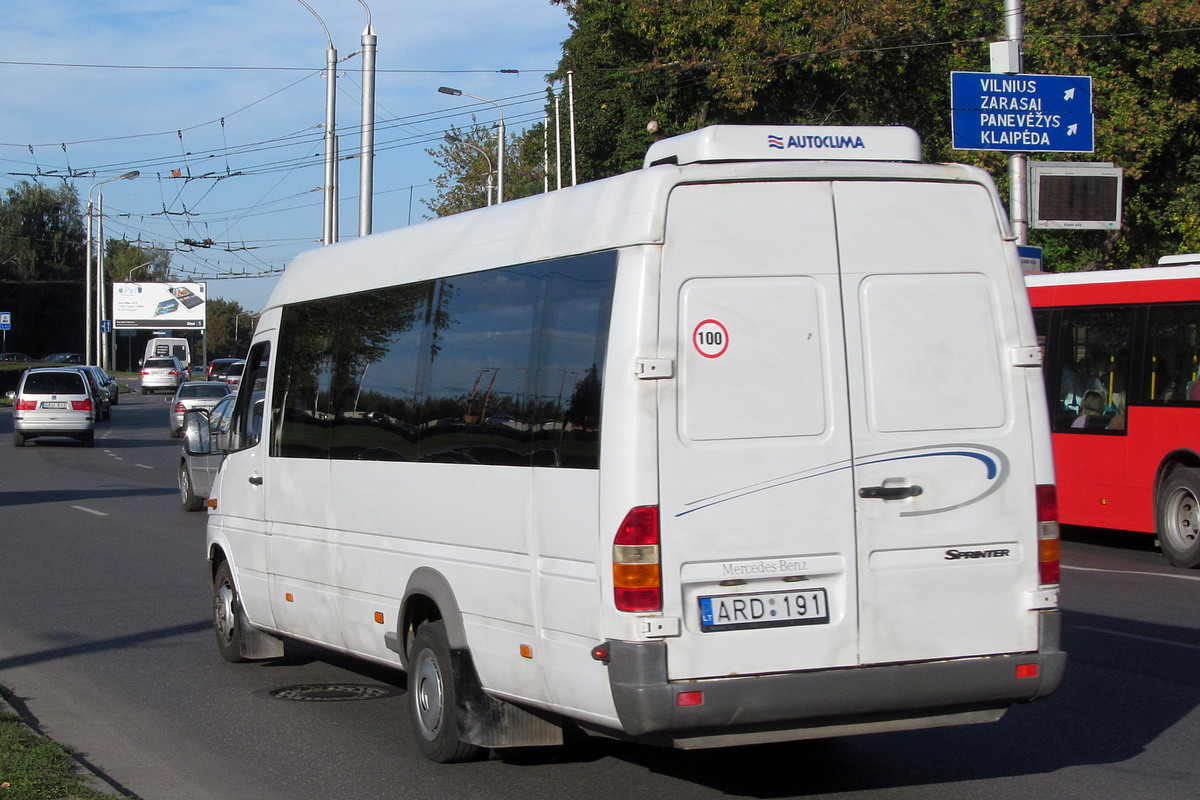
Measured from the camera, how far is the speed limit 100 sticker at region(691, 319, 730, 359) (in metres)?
5.27

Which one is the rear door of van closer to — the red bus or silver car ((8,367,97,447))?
the red bus

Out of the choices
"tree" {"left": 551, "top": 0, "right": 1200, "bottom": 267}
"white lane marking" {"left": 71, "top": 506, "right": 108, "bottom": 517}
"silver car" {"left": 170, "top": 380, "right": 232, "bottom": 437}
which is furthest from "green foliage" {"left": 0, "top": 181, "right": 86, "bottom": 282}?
"white lane marking" {"left": 71, "top": 506, "right": 108, "bottom": 517}

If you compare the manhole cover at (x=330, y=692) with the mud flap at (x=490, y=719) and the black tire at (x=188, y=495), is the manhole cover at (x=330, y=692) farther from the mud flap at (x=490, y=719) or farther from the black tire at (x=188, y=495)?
the black tire at (x=188, y=495)

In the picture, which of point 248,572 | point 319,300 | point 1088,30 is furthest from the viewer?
point 1088,30

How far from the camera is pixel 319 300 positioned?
7.99 m

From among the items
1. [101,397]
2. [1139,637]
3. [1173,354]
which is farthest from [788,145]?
[101,397]

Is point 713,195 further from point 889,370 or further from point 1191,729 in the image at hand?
point 1191,729

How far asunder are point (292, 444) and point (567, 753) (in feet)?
8.31

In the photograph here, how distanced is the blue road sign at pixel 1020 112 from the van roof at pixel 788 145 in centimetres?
1188

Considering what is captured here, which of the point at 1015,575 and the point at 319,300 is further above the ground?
the point at 319,300

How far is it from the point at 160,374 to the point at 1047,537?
7169 centimetres

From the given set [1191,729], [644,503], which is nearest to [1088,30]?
[1191,729]

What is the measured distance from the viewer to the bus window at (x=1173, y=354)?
14.0 m

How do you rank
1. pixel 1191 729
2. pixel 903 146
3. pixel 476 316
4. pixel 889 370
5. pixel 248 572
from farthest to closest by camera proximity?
1. pixel 248 572
2. pixel 1191 729
3. pixel 476 316
4. pixel 903 146
5. pixel 889 370
